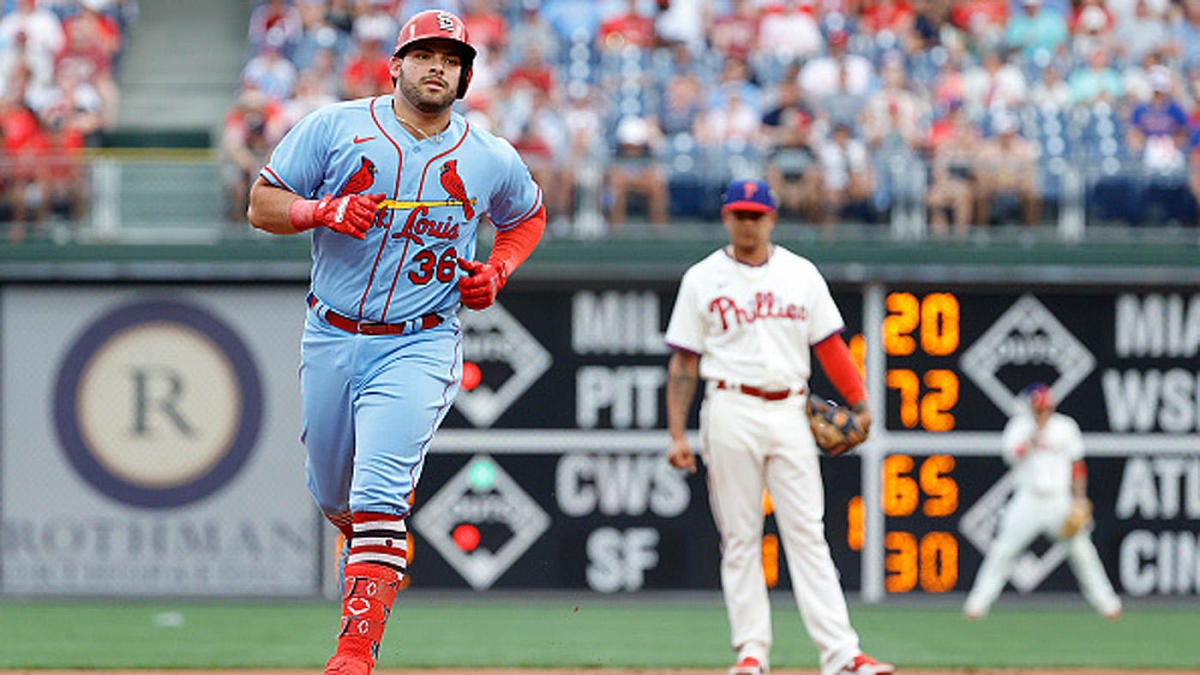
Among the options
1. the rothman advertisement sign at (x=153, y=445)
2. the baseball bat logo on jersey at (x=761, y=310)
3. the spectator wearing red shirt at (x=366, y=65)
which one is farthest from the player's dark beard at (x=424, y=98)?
the rothman advertisement sign at (x=153, y=445)

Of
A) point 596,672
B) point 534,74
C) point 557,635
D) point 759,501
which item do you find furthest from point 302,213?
point 534,74

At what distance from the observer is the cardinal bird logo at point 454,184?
19.2 ft

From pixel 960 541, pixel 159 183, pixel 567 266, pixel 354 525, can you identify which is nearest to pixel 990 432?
pixel 960 541

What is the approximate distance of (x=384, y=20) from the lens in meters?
15.0

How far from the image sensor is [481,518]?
41.0 ft

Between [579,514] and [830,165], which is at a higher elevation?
[830,165]

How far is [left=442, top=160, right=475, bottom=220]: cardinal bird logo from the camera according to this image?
586 cm

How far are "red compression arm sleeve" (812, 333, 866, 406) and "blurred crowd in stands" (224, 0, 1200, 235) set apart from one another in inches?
181

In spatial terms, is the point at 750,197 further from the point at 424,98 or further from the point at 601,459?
the point at 601,459

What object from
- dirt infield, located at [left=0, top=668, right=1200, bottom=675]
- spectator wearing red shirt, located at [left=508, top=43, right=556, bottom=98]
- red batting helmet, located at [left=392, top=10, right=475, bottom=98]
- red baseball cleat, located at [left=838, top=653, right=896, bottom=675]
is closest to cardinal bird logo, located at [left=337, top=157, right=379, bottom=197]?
red batting helmet, located at [left=392, top=10, right=475, bottom=98]

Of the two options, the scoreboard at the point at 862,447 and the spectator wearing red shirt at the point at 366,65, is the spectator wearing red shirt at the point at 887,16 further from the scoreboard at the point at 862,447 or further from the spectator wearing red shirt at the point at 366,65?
the spectator wearing red shirt at the point at 366,65

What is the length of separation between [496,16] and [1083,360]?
5491mm

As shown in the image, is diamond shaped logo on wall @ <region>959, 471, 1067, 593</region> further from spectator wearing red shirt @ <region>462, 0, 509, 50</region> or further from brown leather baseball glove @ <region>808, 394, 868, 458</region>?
spectator wearing red shirt @ <region>462, 0, 509, 50</region>

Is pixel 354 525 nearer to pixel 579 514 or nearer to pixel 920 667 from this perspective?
pixel 920 667
